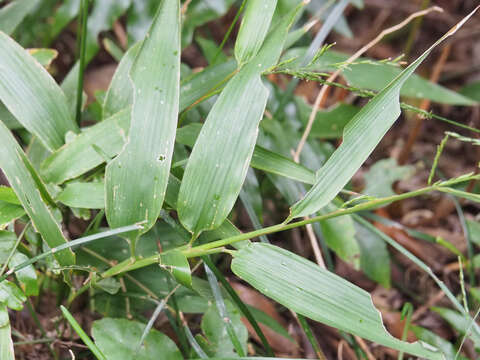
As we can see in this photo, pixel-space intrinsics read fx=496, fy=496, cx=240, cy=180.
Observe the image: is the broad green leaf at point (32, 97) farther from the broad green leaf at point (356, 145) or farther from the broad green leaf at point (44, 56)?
the broad green leaf at point (356, 145)

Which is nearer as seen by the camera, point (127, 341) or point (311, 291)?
point (311, 291)

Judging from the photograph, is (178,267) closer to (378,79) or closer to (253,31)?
(253,31)

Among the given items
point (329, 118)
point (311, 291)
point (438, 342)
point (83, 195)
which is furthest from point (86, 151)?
point (438, 342)

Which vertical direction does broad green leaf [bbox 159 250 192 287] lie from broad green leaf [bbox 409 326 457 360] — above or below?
above

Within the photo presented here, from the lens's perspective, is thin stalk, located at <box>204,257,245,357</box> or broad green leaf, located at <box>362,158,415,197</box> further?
broad green leaf, located at <box>362,158,415,197</box>

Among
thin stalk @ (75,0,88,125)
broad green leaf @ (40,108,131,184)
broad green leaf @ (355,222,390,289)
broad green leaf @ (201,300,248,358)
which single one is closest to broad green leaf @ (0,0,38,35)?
thin stalk @ (75,0,88,125)

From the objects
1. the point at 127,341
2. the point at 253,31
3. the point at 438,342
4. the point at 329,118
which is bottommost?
the point at 438,342

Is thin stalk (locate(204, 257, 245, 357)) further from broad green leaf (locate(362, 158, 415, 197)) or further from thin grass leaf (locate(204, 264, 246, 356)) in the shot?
broad green leaf (locate(362, 158, 415, 197))
